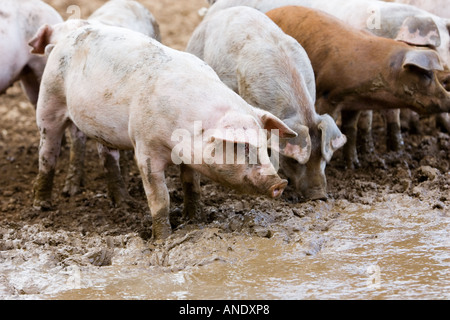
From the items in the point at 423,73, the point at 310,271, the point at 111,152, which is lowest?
the point at 111,152

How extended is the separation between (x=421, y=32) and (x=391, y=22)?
0.55 m

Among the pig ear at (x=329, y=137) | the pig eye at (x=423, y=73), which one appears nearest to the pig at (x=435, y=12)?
the pig eye at (x=423, y=73)

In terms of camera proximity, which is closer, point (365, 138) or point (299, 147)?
point (299, 147)

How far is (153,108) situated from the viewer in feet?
16.8

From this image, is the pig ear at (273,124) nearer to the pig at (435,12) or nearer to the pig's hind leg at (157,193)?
the pig's hind leg at (157,193)

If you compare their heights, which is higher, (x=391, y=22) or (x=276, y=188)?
(x=391, y=22)

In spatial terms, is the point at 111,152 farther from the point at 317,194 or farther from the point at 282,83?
the point at 317,194

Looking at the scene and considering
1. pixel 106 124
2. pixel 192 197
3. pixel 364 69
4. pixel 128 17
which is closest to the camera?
pixel 106 124

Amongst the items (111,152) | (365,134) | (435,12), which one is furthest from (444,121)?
(111,152)

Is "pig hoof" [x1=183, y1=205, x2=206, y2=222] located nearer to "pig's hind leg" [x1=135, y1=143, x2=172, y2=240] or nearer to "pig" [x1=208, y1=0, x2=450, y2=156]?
"pig's hind leg" [x1=135, y1=143, x2=172, y2=240]

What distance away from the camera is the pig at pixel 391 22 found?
23.7 feet

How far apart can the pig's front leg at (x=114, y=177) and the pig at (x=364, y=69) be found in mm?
1838

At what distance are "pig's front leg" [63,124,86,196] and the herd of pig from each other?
0.04 feet

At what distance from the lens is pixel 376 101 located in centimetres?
690
